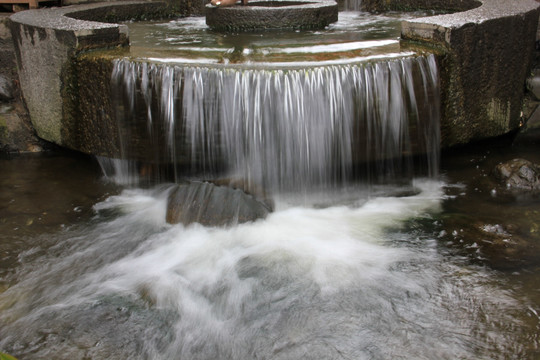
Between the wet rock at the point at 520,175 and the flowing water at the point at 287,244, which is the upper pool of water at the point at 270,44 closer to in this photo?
the flowing water at the point at 287,244

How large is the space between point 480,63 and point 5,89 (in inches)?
212

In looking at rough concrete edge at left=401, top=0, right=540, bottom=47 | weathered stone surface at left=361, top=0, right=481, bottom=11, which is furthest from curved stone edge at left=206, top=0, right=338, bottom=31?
weathered stone surface at left=361, top=0, right=481, bottom=11

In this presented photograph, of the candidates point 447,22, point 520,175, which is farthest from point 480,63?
point 520,175

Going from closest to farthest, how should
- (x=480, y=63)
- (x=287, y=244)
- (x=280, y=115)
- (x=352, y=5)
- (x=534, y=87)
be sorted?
(x=287, y=244) → (x=280, y=115) → (x=480, y=63) → (x=534, y=87) → (x=352, y=5)

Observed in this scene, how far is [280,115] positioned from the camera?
4.99m

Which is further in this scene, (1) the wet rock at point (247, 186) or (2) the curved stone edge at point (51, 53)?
(2) the curved stone edge at point (51, 53)

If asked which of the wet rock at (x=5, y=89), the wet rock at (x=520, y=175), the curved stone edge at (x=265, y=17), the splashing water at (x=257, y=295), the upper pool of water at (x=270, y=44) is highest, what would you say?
the curved stone edge at (x=265, y=17)

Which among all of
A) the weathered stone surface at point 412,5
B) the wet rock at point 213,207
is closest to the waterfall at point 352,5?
the weathered stone surface at point 412,5

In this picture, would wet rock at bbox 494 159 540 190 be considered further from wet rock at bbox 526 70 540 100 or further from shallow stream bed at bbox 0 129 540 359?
wet rock at bbox 526 70 540 100

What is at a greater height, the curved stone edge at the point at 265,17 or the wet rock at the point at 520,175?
the curved stone edge at the point at 265,17

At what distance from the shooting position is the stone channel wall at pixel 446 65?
5.44 m

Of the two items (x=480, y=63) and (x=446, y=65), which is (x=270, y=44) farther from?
(x=480, y=63)

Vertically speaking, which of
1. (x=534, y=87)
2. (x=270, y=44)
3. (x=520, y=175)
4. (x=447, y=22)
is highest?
(x=447, y=22)

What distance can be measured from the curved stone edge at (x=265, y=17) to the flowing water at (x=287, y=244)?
7.97ft
